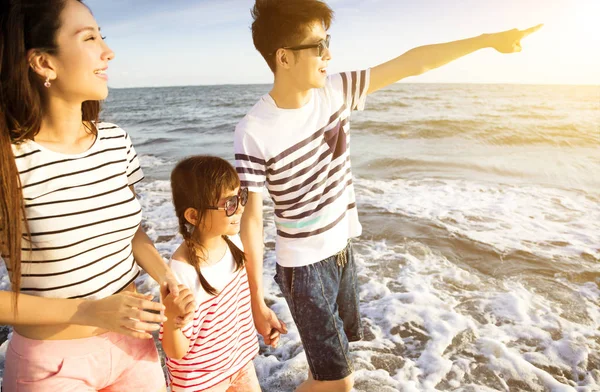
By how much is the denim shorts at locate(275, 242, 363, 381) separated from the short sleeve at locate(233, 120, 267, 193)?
1.90 feet

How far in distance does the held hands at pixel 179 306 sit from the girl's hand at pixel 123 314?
0.13m

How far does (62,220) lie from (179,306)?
0.57m

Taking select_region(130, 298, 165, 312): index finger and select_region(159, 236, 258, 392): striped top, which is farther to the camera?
select_region(159, 236, 258, 392): striped top

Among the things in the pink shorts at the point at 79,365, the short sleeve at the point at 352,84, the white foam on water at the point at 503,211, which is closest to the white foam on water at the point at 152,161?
the white foam on water at the point at 503,211

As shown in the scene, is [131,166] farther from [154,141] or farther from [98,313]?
[154,141]

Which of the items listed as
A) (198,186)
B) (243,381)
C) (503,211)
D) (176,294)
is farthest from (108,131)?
(503,211)

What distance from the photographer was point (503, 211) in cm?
772

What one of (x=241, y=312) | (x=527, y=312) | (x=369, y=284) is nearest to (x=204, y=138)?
(x=369, y=284)

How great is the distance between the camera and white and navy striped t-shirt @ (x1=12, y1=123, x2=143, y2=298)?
5.77ft

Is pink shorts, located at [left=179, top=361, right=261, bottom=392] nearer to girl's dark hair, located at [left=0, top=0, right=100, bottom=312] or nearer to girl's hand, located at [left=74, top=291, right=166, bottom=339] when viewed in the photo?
girl's hand, located at [left=74, top=291, right=166, bottom=339]

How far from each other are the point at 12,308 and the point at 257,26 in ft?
6.59

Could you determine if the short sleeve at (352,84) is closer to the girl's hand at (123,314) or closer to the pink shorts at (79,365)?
the girl's hand at (123,314)

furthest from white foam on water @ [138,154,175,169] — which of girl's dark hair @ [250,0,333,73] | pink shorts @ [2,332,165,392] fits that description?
pink shorts @ [2,332,165,392]

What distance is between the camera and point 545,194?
28.7 feet
